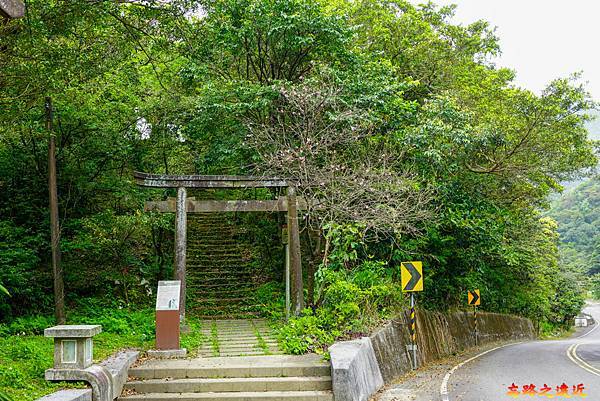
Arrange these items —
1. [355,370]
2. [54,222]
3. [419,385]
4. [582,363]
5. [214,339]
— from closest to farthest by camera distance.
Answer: [355,370] < [419,385] < [54,222] < [214,339] < [582,363]

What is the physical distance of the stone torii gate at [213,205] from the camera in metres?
12.2

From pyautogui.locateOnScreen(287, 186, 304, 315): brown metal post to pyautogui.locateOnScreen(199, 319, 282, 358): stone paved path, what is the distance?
0.92 m

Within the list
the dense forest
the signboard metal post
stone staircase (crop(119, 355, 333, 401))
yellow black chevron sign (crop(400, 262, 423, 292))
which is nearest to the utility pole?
the dense forest

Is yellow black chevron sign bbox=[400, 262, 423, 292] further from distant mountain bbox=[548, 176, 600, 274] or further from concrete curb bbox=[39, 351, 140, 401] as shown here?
distant mountain bbox=[548, 176, 600, 274]

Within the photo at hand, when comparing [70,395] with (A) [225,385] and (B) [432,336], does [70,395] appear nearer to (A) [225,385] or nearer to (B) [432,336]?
(A) [225,385]

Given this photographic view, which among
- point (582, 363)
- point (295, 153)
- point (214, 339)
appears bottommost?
point (582, 363)

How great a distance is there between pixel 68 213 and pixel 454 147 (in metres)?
10.3

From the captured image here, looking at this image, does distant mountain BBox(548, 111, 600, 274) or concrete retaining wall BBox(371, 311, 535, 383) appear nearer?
concrete retaining wall BBox(371, 311, 535, 383)

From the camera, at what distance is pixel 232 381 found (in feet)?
27.1

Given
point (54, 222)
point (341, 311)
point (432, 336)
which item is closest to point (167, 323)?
point (341, 311)

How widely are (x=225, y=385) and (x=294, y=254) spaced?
500cm

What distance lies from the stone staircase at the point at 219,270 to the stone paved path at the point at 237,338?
48.4 inches

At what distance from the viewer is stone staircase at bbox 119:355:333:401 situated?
26.1 ft

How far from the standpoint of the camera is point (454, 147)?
14023mm
